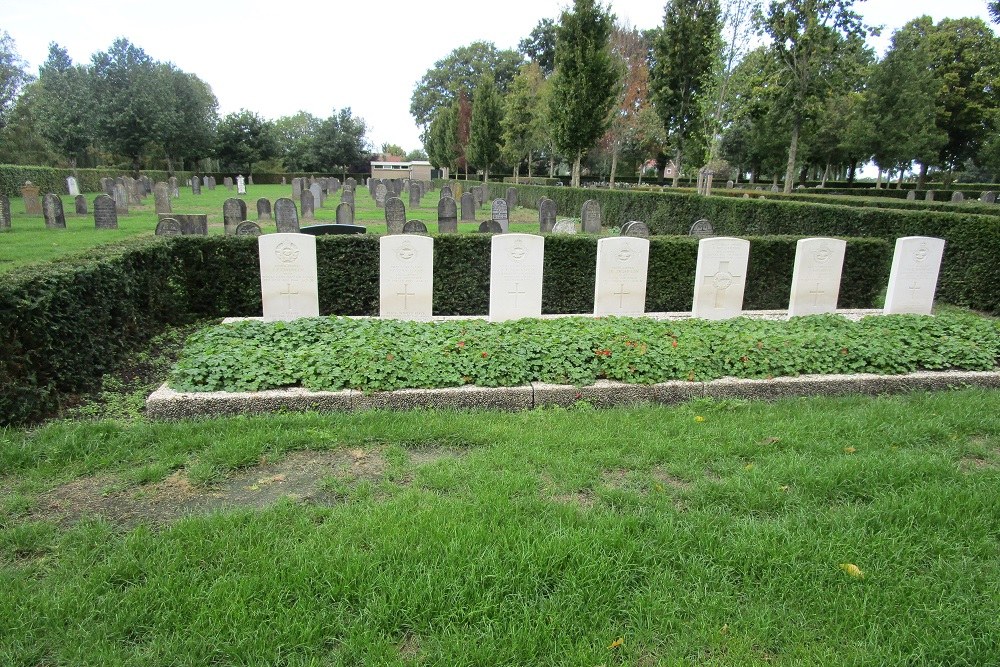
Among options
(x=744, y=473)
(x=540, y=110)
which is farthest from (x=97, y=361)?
(x=540, y=110)

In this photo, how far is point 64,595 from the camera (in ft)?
8.03

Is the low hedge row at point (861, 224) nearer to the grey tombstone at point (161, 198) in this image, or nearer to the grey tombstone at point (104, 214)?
the grey tombstone at point (104, 214)

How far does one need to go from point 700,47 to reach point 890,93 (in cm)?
1565

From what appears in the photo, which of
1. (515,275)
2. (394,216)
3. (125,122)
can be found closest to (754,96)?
(394,216)

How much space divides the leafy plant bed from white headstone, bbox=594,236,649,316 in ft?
4.49

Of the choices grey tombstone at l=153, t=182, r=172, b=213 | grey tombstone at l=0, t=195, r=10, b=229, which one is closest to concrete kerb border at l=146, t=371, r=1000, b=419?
grey tombstone at l=0, t=195, r=10, b=229

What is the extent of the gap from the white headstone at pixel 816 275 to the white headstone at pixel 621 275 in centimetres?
220

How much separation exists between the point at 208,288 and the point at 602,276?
5.27 metres

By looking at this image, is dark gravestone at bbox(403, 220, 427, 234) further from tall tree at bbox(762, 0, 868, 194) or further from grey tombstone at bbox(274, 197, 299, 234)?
tall tree at bbox(762, 0, 868, 194)

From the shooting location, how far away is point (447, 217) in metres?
15.1

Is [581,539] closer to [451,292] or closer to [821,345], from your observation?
[821,345]

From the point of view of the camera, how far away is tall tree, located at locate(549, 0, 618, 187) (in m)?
23.8

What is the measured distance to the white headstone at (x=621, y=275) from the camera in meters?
7.64

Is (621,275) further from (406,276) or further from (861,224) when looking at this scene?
(861,224)
